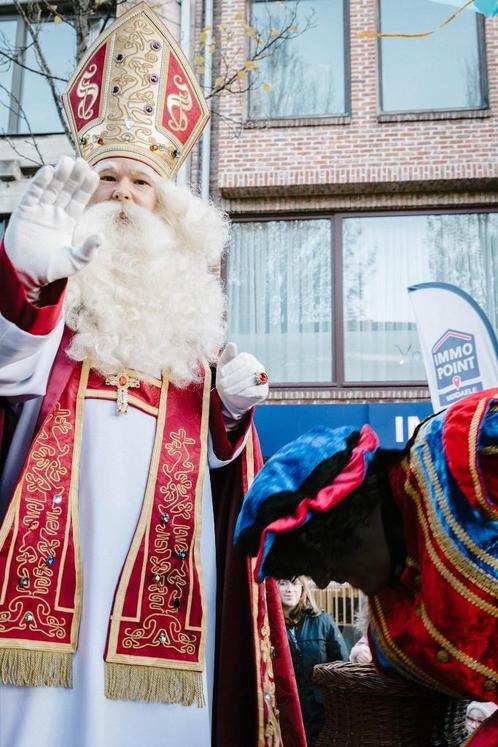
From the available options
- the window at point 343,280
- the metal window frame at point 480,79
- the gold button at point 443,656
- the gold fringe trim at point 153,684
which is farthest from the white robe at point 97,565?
the metal window frame at point 480,79

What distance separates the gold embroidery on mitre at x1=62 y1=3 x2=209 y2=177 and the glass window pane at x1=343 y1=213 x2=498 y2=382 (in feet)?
21.3

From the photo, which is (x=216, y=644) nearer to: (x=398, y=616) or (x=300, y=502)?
(x=398, y=616)

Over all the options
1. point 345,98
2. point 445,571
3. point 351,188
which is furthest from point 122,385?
point 345,98

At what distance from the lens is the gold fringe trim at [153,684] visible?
2.52 meters

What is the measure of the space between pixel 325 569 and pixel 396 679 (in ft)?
1.30

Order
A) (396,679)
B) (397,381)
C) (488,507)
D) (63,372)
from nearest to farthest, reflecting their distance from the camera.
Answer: (488,507) < (396,679) < (63,372) < (397,381)

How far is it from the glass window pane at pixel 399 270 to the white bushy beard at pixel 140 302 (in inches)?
270

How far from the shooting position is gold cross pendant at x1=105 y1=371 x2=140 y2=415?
2.85 metres

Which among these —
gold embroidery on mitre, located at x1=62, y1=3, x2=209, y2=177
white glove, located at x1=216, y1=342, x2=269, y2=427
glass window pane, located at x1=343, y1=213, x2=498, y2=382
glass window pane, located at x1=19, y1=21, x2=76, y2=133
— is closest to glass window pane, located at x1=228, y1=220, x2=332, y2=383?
glass window pane, located at x1=343, y1=213, x2=498, y2=382

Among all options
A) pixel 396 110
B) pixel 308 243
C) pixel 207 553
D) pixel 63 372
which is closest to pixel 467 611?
pixel 207 553

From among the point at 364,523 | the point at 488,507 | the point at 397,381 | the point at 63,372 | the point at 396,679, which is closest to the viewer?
the point at 488,507

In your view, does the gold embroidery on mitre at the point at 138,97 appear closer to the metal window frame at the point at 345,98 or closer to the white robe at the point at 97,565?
the white robe at the point at 97,565

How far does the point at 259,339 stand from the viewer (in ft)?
33.6

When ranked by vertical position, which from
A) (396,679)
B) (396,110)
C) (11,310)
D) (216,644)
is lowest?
(396,679)
